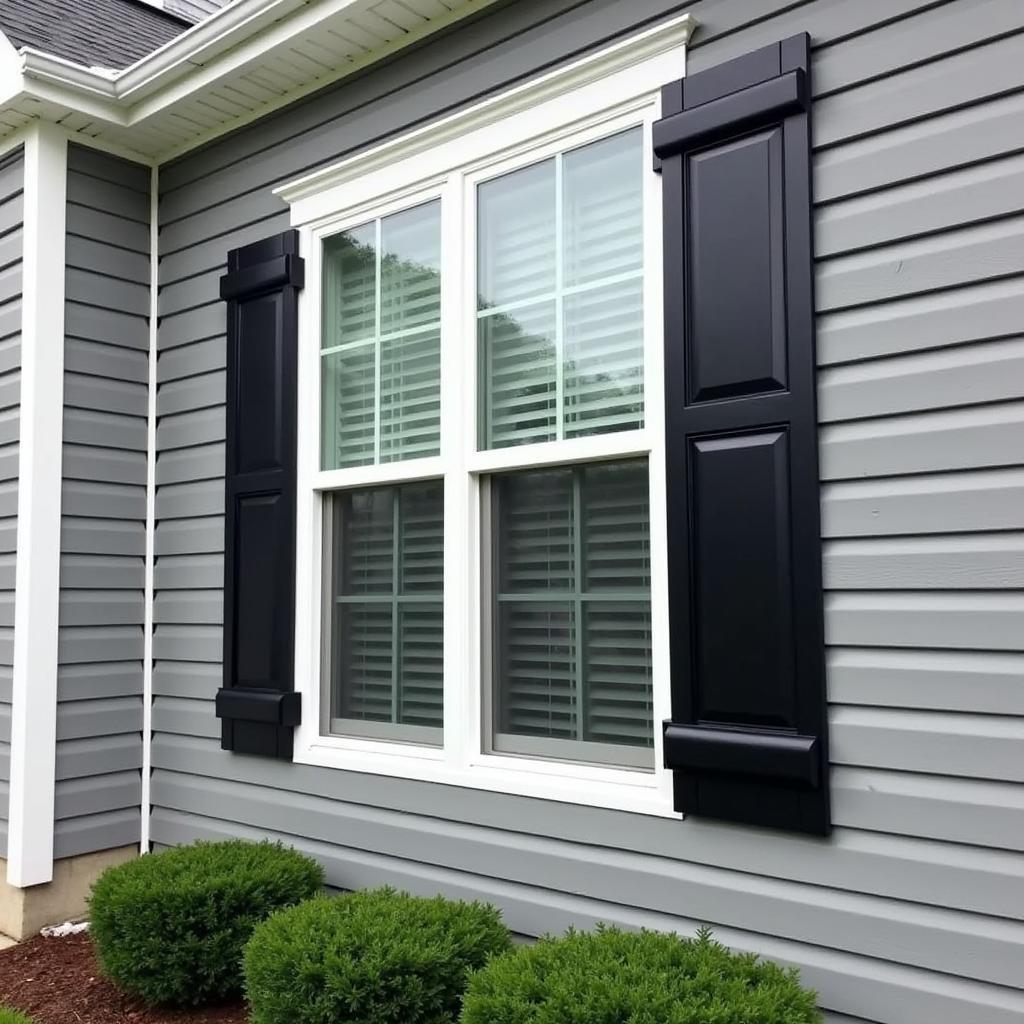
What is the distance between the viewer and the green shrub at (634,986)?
79.6 inches

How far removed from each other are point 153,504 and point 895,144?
329 centimetres

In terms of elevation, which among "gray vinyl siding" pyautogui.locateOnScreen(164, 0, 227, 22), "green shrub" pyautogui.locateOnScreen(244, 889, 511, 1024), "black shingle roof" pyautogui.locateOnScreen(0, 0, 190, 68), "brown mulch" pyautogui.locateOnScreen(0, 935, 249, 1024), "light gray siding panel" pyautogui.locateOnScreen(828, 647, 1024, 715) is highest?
"gray vinyl siding" pyautogui.locateOnScreen(164, 0, 227, 22)

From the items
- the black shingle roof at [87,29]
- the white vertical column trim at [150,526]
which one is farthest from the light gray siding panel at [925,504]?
the black shingle roof at [87,29]

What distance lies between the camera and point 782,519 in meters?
2.51

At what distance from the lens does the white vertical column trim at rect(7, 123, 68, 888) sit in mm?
3891

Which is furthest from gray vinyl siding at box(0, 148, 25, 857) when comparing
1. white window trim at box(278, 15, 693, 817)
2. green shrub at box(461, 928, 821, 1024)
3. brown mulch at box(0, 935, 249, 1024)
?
green shrub at box(461, 928, 821, 1024)

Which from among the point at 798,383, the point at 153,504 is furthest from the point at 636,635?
the point at 153,504

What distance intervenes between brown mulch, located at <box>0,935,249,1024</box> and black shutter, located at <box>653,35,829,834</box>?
1809 mm

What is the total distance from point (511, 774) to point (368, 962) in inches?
29.1

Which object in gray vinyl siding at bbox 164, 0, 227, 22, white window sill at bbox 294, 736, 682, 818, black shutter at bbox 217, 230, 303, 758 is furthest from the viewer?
gray vinyl siding at bbox 164, 0, 227, 22

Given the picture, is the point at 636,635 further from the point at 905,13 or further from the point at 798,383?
the point at 905,13

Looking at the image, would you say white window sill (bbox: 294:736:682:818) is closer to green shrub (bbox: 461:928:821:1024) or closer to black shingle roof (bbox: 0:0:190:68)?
green shrub (bbox: 461:928:821:1024)

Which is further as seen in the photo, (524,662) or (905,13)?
(524,662)

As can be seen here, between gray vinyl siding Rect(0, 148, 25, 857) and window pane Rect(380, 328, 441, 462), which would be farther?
gray vinyl siding Rect(0, 148, 25, 857)
